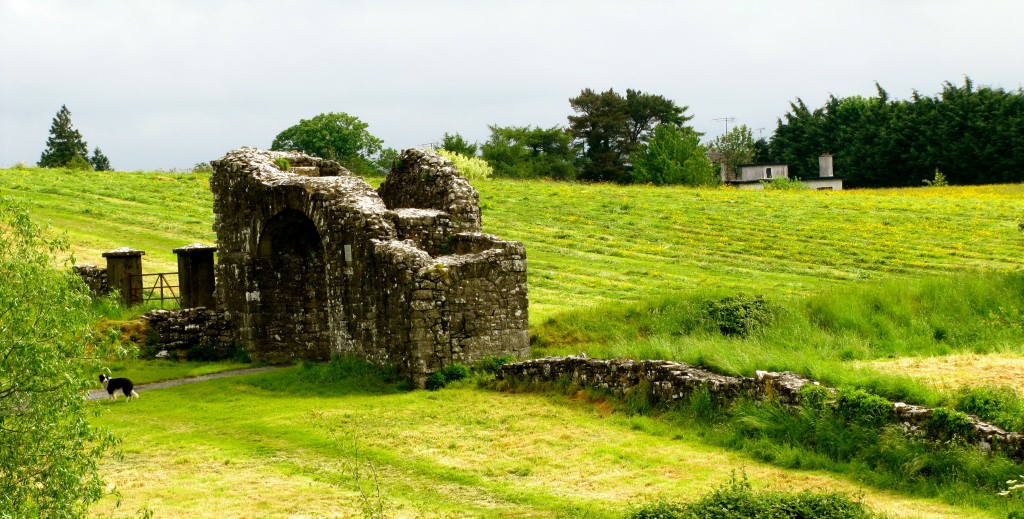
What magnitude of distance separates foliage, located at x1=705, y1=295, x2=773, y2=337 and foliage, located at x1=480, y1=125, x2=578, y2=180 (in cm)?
6643

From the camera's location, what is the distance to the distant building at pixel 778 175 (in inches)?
3169

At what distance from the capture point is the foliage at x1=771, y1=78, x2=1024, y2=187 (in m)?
71.9

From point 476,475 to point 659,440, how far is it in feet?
8.92

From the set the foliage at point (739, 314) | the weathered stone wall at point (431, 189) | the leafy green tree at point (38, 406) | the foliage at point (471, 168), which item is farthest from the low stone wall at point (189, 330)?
the foliage at point (471, 168)

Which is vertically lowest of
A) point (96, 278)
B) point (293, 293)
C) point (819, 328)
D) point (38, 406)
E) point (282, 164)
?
point (819, 328)

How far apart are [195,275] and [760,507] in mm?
20489

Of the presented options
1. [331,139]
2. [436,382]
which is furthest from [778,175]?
[436,382]

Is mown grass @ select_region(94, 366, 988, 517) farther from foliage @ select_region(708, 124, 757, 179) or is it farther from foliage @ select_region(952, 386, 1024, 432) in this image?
foliage @ select_region(708, 124, 757, 179)

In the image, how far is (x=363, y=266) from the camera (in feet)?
74.7

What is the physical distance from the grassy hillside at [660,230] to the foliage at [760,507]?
56.5 feet

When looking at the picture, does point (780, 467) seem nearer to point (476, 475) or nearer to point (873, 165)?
point (476, 475)

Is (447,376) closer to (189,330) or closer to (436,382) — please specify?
(436,382)

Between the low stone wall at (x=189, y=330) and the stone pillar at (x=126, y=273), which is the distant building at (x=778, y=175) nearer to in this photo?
the stone pillar at (x=126, y=273)

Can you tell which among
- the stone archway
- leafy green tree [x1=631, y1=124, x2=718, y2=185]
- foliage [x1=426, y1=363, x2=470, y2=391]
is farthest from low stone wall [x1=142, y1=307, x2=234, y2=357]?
leafy green tree [x1=631, y1=124, x2=718, y2=185]
